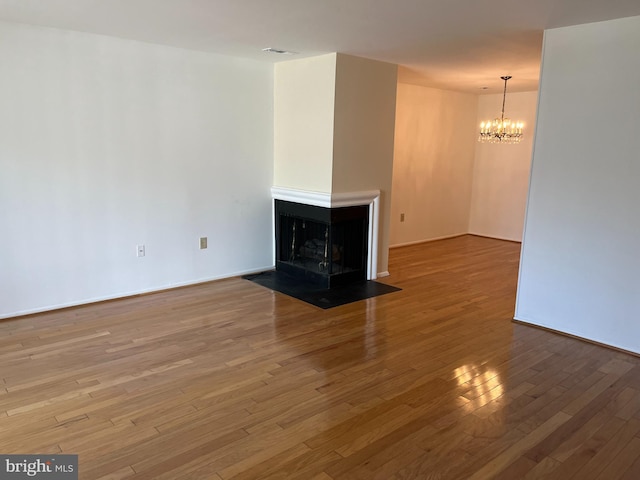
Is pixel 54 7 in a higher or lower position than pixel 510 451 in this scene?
higher

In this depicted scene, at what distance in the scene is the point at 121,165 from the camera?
13.8ft

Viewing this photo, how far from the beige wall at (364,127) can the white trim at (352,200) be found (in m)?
0.09

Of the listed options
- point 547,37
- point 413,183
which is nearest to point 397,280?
point 413,183

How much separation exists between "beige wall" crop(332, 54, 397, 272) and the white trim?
87mm

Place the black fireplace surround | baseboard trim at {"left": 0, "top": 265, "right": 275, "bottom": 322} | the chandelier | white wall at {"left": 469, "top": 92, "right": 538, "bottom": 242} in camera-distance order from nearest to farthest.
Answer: baseboard trim at {"left": 0, "top": 265, "right": 275, "bottom": 322} < the black fireplace surround < the chandelier < white wall at {"left": 469, "top": 92, "right": 538, "bottom": 242}

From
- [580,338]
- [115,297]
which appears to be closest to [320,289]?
[115,297]

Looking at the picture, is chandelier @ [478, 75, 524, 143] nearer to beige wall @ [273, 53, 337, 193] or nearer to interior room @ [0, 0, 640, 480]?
interior room @ [0, 0, 640, 480]

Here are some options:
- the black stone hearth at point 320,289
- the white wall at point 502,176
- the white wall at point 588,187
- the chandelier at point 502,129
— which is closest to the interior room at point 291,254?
the white wall at point 588,187

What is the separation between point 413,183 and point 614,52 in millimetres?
3756

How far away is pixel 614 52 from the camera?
323 centimetres

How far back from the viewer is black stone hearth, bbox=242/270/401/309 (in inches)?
174

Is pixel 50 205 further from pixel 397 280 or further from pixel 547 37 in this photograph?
pixel 547 37

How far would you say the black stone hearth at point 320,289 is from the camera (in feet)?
14.5

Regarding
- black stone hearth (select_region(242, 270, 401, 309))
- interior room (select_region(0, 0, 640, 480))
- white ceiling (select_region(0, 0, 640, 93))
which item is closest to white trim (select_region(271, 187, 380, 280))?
interior room (select_region(0, 0, 640, 480))
